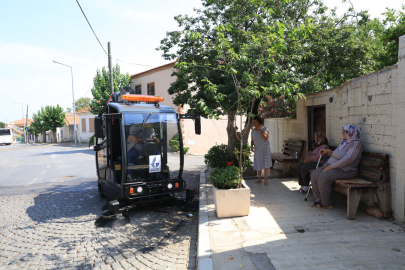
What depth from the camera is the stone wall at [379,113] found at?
4457 millimetres

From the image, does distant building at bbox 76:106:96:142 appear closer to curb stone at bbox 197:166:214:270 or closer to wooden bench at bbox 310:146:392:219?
curb stone at bbox 197:166:214:270

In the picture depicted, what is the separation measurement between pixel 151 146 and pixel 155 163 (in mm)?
360

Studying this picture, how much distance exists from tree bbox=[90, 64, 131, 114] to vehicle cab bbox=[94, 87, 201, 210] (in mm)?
20155

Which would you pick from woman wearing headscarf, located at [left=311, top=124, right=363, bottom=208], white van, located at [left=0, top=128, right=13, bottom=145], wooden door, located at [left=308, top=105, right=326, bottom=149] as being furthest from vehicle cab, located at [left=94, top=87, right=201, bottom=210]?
white van, located at [left=0, top=128, right=13, bottom=145]

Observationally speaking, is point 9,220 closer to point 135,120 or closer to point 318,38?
point 135,120

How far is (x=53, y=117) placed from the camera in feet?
149

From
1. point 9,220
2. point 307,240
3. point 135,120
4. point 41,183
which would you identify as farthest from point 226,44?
point 41,183

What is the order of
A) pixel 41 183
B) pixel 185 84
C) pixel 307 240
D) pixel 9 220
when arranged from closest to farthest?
pixel 307 240
pixel 9 220
pixel 185 84
pixel 41 183

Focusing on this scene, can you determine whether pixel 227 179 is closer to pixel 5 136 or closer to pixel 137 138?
pixel 137 138

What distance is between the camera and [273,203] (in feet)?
19.4

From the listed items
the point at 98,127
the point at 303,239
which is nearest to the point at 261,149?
the point at 303,239

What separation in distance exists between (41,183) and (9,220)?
165 inches

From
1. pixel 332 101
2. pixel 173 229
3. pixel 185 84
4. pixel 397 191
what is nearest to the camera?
pixel 397 191

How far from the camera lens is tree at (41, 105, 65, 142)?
45.0 meters
